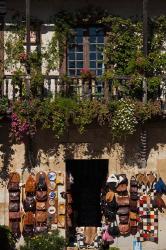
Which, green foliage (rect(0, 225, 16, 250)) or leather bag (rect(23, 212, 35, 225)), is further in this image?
leather bag (rect(23, 212, 35, 225))

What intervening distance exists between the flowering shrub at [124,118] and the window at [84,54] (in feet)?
5.76

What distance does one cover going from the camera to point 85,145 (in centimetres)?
1683

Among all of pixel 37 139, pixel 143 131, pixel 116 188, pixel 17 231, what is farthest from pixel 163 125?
pixel 17 231

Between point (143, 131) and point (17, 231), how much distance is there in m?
4.00

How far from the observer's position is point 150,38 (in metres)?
17.3

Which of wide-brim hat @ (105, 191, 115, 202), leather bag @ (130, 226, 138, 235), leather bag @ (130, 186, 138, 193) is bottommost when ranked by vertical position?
leather bag @ (130, 226, 138, 235)

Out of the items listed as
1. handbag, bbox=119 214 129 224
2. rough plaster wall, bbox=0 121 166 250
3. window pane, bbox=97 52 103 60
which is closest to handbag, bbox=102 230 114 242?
rough plaster wall, bbox=0 121 166 250

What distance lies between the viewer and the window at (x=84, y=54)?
17531 millimetres

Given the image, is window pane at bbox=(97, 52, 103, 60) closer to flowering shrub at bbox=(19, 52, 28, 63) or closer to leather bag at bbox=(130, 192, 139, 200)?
flowering shrub at bbox=(19, 52, 28, 63)

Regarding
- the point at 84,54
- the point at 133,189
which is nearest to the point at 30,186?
the point at 133,189

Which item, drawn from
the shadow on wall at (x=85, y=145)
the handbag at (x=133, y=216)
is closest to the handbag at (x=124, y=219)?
the handbag at (x=133, y=216)

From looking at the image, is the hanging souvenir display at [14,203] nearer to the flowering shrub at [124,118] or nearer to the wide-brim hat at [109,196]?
the wide-brim hat at [109,196]

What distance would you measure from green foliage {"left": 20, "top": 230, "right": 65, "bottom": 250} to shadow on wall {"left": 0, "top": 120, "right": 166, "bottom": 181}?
1.69 metres

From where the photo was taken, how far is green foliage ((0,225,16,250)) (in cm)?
1616
